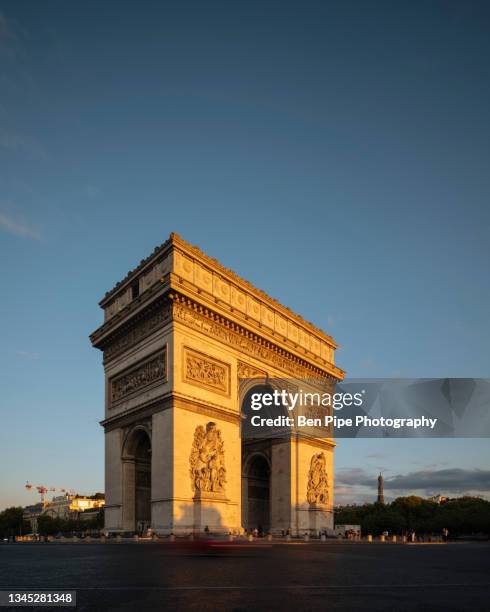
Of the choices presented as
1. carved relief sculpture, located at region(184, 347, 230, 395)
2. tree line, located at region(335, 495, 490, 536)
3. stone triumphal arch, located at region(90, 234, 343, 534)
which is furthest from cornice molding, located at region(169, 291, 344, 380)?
tree line, located at region(335, 495, 490, 536)

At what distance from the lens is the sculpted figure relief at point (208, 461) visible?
25859mm

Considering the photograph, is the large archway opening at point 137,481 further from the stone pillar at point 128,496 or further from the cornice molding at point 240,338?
the cornice molding at point 240,338

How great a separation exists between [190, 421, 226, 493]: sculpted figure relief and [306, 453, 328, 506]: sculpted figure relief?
8.33 metres

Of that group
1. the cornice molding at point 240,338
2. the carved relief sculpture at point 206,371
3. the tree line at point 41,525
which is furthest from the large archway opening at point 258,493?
the tree line at point 41,525

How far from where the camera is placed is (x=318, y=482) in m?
34.5

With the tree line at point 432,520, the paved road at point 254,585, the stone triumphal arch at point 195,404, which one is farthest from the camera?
the tree line at point 432,520

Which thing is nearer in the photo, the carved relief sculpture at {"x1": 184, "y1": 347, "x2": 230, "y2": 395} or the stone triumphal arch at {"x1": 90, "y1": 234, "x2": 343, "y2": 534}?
the stone triumphal arch at {"x1": 90, "y1": 234, "x2": 343, "y2": 534}

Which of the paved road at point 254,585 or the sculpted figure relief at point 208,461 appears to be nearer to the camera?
the paved road at point 254,585

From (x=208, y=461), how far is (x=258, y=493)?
11.0m

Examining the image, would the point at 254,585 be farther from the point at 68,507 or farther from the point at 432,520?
the point at 68,507

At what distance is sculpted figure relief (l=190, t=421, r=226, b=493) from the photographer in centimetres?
2586

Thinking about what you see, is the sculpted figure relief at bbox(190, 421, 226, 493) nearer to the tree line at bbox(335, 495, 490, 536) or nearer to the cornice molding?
the cornice molding

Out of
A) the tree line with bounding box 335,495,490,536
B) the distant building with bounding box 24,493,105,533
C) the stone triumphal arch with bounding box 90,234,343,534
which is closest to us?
the stone triumphal arch with bounding box 90,234,343,534

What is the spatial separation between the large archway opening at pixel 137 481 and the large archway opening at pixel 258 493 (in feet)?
24.8
